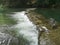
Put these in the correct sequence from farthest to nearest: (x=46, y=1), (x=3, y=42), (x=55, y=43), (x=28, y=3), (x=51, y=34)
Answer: (x=28, y=3) → (x=46, y=1) → (x=51, y=34) → (x=3, y=42) → (x=55, y=43)

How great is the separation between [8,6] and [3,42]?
38337mm

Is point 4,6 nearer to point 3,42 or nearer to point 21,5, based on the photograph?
point 21,5

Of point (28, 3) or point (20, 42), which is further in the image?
point (28, 3)

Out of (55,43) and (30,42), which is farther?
(30,42)

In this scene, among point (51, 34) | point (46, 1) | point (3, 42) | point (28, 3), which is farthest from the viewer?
point (28, 3)

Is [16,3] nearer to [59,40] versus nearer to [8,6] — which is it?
[8,6]

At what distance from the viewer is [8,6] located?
161 ft

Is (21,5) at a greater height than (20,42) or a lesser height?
greater

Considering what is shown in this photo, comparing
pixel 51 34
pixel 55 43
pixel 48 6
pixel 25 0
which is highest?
pixel 25 0

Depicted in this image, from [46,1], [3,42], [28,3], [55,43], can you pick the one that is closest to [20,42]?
[3,42]

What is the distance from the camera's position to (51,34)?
42.4 ft

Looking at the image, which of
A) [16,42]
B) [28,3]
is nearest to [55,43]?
[16,42]

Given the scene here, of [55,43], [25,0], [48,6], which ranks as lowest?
[55,43]

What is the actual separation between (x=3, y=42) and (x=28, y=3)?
37.3 metres
